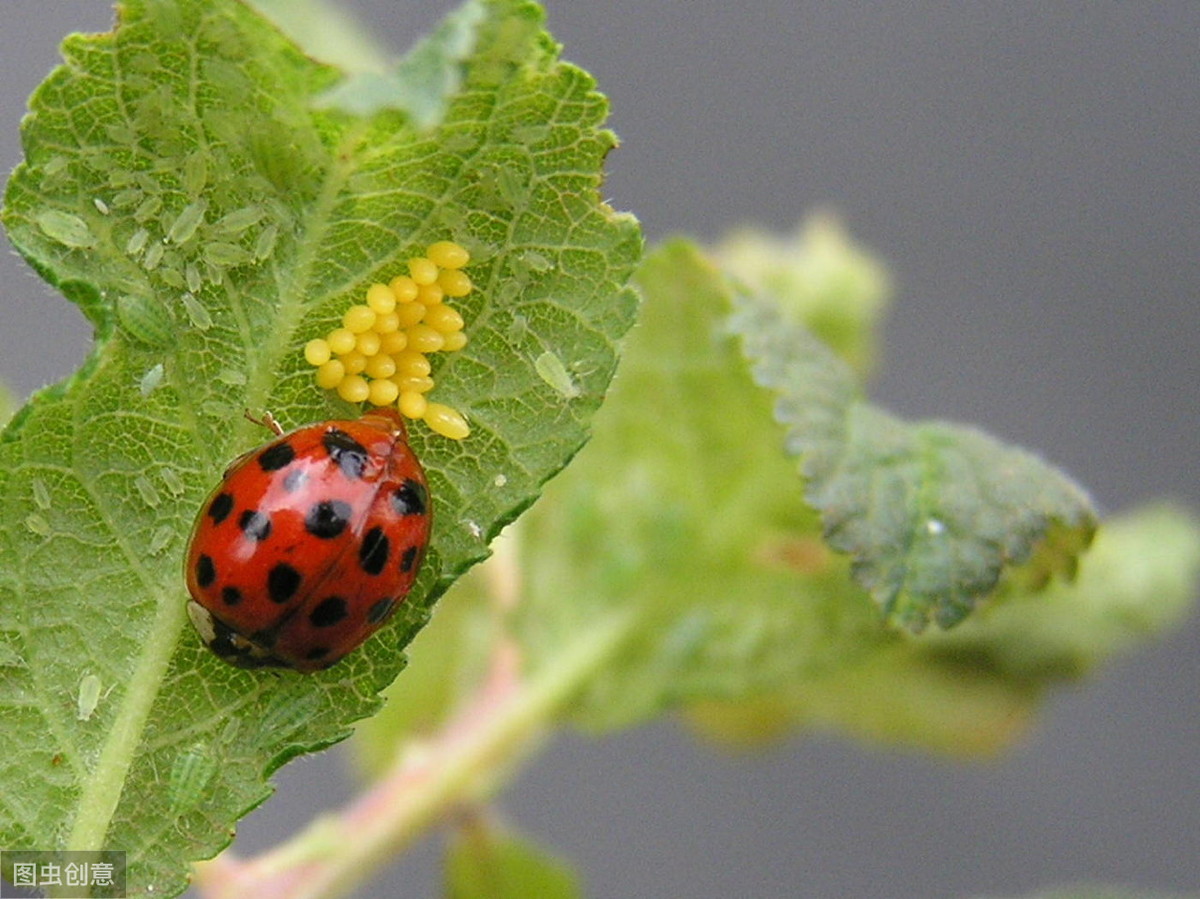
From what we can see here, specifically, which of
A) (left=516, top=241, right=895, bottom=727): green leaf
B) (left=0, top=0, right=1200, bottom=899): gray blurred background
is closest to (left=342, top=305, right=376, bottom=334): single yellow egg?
(left=516, top=241, right=895, bottom=727): green leaf

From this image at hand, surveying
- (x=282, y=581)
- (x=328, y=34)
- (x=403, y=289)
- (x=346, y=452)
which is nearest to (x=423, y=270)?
(x=403, y=289)

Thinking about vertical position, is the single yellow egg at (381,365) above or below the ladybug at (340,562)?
above

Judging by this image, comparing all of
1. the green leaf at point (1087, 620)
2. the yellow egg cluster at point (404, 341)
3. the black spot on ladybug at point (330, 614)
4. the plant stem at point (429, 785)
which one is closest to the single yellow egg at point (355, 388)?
the yellow egg cluster at point (404, 341)

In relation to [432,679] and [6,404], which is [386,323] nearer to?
[6,404]

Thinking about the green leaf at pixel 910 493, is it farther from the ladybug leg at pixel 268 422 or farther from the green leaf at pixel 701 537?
the ladybug leg at pixel 268 422

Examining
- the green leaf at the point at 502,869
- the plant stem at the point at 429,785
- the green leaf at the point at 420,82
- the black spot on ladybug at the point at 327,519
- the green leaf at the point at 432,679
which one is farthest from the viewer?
the green leaf at the point at 432,679

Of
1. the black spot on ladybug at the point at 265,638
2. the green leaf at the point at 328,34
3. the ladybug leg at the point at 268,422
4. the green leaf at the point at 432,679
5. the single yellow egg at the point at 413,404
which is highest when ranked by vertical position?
the green leaf at the point at 328,34
